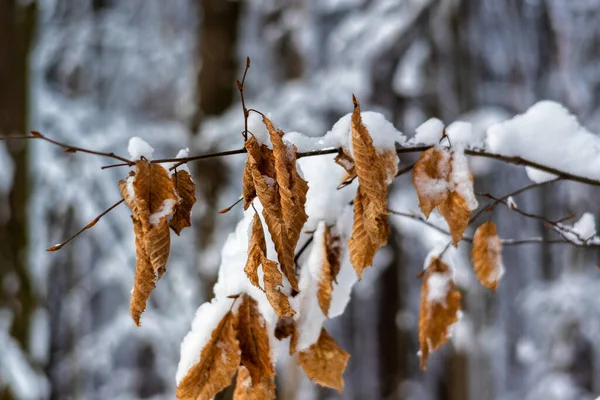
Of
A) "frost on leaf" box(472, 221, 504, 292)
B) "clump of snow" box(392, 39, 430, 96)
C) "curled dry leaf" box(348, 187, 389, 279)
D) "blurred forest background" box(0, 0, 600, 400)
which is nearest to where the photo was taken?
"curled dry leaf" box(348, 187, 389, 279)

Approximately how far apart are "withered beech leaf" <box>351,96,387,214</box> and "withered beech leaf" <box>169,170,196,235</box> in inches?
9.1

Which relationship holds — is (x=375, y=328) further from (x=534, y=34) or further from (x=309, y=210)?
(x=309, y=210)

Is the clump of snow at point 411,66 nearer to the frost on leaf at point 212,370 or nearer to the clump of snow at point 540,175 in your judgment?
the clump of snow at point 540,175

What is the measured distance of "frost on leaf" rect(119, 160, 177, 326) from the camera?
718 mm

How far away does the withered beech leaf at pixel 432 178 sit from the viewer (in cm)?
86

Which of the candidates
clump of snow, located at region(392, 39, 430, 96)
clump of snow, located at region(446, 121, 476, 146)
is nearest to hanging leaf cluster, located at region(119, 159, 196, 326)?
clump of snow, located at region(446, 121, 476, 146)

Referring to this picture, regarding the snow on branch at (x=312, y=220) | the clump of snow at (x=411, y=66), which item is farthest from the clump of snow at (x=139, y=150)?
the clump of snow at (x=411, y=66)

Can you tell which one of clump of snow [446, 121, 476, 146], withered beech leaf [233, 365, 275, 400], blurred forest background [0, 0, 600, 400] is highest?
blurred forest background [0, 0, 600, 400]

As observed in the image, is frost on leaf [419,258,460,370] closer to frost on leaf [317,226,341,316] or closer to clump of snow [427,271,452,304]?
clump of snow [427,271,452,304]

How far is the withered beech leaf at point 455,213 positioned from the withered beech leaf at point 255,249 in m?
0.31

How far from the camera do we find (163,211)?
729 mm

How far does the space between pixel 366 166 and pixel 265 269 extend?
192 mm

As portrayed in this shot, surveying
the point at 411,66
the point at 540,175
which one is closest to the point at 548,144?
the point at 540,175

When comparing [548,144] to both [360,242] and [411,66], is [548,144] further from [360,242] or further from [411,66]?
[411,66]
